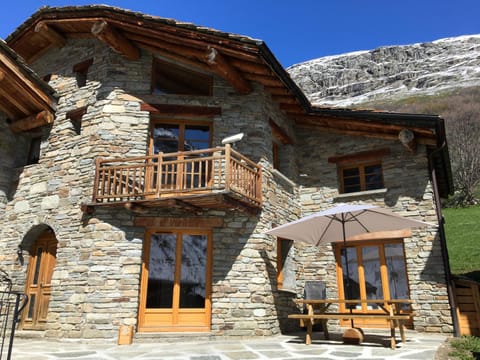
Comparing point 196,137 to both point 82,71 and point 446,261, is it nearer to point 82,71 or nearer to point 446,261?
point 82,71

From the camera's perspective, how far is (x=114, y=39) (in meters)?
9.30

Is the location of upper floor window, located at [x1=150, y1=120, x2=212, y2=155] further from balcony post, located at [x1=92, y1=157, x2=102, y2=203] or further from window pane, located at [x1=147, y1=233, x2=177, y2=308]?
window pane, located at [x1=147, y1=233, x2=177, y2=308]

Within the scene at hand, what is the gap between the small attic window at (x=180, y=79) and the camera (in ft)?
32.3

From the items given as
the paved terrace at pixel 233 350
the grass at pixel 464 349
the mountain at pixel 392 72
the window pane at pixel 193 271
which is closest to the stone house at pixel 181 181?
the window pane at pixel 193 271

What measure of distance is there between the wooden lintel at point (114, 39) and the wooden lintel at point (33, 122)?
2526 mm

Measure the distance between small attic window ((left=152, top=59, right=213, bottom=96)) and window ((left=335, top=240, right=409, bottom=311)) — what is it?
5.54m

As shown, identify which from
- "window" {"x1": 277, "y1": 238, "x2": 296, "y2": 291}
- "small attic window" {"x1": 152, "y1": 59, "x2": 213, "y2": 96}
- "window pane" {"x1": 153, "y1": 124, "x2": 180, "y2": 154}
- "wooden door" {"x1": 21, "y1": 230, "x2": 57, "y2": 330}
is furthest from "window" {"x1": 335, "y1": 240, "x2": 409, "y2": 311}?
"wooden door" {"x1": 21, "y1": 230, "x2": 57, "y2": 330}

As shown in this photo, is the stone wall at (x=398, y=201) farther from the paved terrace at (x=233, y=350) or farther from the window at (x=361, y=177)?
the paved terrace at (x=233, y=350)

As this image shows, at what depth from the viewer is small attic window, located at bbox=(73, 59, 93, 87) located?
10180mm

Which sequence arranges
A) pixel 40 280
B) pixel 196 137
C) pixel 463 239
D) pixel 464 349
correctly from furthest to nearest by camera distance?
pixel 463 239 < pixel 196 137 < pixel 40 280 < pixel 464 349

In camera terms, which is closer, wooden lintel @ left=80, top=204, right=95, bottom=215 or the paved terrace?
the paved terrace

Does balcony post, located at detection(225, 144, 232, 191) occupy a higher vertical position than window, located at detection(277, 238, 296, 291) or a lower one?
higher

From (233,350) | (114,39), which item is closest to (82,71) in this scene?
(114,39)

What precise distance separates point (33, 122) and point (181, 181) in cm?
530
